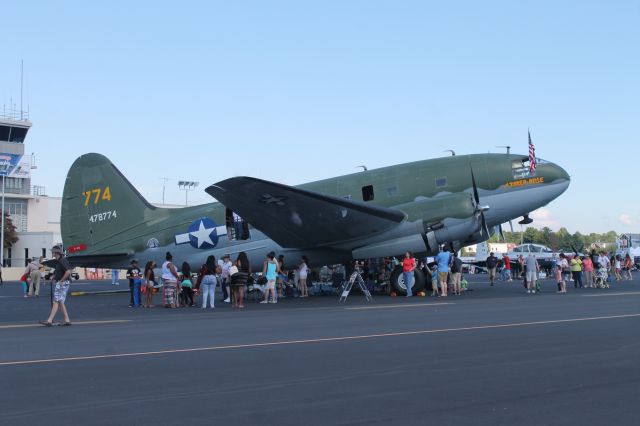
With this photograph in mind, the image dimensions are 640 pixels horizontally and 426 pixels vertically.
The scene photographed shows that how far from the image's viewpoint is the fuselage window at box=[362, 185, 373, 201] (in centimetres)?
2567

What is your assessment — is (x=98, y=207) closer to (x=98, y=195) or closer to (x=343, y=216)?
(x=98, y=195)

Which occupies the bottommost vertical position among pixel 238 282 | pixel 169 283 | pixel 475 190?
pixel 238 282

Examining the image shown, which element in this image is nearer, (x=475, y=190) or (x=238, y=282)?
(x=238, y=282)

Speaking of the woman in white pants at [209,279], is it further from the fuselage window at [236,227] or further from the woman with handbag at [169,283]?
the fuselage window at [236,227]

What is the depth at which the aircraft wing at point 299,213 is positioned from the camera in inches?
856

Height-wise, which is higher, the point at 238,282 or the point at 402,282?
the point at 238,282

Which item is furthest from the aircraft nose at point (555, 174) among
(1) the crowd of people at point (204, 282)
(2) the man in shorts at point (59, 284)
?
(2) the man in shorts at point (59, 284)

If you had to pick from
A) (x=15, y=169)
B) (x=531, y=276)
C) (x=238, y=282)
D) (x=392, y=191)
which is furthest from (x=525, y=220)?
(x=15, y=169)

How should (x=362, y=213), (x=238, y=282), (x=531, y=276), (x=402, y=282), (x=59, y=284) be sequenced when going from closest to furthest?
(x=59, y=284)
(x=238, y=282)
(x=362, y=213)
(x=402, y=282)
(x=531, y=276)

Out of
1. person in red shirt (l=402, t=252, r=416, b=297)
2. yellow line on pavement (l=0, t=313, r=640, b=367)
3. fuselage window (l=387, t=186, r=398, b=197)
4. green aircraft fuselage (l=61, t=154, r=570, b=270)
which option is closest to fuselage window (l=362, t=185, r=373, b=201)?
green aircraft fuselage (l=61, t=154, r=570, b=270)

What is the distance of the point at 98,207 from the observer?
93.9 ft

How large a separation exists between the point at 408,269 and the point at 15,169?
58869 mm

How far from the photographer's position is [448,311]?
16.9 m

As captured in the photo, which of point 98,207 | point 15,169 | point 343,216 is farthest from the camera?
point 15,169
